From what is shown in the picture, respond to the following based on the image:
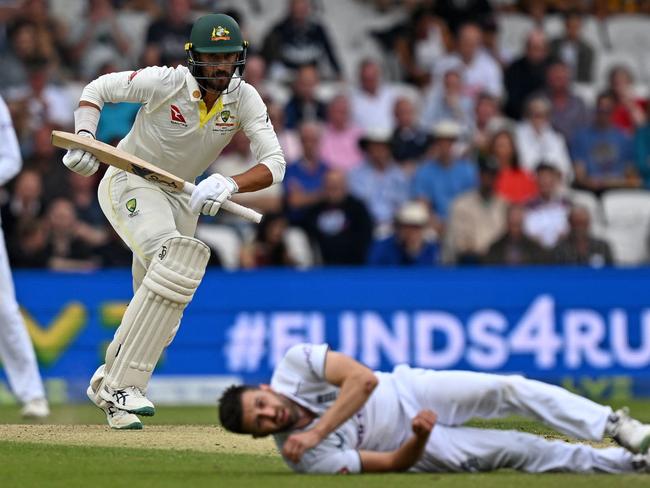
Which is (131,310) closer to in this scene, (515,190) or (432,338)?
(432,338)

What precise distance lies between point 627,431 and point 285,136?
734 cm

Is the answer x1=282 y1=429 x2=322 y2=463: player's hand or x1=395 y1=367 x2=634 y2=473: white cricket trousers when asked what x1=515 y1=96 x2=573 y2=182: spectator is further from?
x1=282 y1=429 x2=322 y2=463: player's hand

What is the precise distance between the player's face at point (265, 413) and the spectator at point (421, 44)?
832 centimetres

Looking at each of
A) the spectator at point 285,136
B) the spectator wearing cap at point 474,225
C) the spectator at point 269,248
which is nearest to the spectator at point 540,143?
the spectator wearing cap at point 474,225

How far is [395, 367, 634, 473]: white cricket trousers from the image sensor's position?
538 centimetres

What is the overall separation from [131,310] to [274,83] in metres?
Result: 6.51

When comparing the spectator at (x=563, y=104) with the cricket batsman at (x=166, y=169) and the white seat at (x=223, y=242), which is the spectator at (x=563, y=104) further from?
the cricket batsman at (x=166, y=169)

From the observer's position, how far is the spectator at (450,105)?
12.9 meters

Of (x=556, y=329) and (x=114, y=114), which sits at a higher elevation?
(x=114, y=114)

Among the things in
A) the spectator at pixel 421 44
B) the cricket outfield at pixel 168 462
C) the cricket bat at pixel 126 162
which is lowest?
the cricket outfield at pixel 168 462

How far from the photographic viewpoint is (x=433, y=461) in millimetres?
5668

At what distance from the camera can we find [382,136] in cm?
1231

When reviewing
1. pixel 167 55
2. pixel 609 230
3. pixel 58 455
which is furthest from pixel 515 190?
pixel 58 455

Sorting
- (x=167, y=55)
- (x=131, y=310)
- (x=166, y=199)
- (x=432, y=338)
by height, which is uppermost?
(x=167, y=55)
